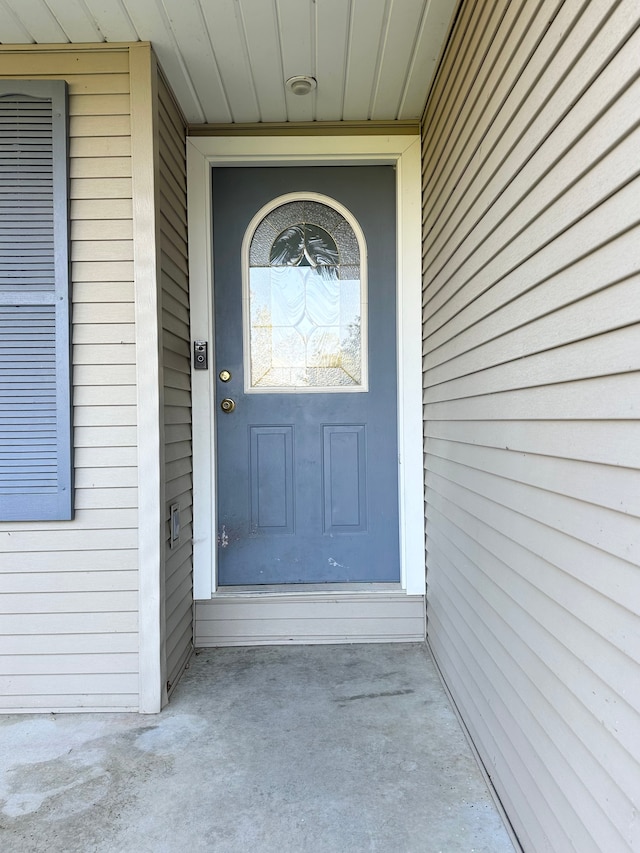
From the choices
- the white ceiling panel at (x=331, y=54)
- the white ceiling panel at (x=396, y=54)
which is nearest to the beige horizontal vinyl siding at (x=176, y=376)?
the white ceiling panel at (x=331, y=54)

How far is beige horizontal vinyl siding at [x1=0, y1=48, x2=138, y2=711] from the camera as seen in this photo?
1.91 metres

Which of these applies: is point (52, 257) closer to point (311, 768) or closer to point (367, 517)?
point (367, 517)

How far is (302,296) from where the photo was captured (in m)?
2.51

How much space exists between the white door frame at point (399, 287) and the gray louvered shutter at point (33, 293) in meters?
0.63

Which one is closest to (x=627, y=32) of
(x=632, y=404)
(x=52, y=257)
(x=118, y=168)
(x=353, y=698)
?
(x=632, y=404)

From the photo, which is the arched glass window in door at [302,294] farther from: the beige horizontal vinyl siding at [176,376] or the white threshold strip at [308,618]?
the white threshold strip at [308,618]

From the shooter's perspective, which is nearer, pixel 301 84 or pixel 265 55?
pixel 265 55

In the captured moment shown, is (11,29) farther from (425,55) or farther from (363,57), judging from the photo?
(425,55)

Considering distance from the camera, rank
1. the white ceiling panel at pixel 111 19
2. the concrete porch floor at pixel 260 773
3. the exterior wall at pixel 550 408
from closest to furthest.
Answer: the exterior wall at pixel 550 408 < the concrete porch floor at pixel 260 773 < the white ceiling panel at pixel 111 19

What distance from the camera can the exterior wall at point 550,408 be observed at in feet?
2.68

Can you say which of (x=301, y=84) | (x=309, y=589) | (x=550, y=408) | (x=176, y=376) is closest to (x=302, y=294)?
(x=176, y=376)

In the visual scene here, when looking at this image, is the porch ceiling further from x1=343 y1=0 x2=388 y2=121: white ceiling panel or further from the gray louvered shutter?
the gray louvered shutter

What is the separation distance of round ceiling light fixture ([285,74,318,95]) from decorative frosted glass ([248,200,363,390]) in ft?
1.54

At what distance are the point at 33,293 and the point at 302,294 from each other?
115cm
